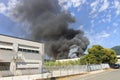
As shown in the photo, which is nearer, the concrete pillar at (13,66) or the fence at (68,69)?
the fence at (68,69)

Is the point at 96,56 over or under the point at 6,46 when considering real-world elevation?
under

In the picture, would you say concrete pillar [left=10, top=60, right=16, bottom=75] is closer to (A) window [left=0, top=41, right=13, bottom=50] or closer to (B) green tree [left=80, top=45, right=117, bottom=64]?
(A) window [left=0, top=41, right=13, bottom=50]

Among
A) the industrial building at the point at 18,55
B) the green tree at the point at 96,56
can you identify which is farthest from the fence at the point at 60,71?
the green tree at the point at 96,56

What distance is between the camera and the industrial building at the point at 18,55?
1889 inches

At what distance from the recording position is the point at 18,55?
5222 centimetres

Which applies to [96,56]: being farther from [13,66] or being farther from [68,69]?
[13,66]

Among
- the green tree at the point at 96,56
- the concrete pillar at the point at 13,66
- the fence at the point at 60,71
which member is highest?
the green tree at the point at 96,56

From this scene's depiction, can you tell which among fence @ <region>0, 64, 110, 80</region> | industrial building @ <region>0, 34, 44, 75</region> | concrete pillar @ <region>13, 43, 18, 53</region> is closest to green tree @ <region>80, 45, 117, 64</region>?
fence @ <region>0, 64, 110, 80</region>

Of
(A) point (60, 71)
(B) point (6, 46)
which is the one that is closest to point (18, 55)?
(B) point (6, 46)

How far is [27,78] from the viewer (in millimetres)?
32031

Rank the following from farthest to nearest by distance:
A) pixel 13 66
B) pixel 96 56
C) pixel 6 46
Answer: pixel 96 56
pixel 6 46
pixel 13 66

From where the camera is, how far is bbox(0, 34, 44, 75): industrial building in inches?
1889

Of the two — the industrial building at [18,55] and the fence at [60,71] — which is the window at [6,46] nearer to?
the industrial building at [18,55]

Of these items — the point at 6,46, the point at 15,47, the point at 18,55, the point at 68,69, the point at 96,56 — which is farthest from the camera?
the point at 96,56
